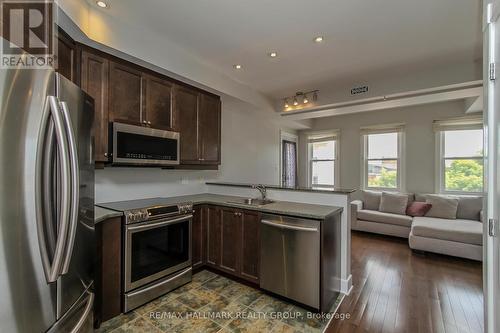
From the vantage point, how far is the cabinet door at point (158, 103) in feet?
8.70

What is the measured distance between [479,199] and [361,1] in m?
4.32

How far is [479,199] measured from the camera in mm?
4113

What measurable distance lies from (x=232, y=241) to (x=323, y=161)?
15.2 feet

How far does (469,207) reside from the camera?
4.21 meters

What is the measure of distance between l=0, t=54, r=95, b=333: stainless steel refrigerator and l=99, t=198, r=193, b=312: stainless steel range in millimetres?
930

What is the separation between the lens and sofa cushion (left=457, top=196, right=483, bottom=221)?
4.13m

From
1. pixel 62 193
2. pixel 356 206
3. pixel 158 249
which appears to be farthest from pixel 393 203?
pixel 62 193

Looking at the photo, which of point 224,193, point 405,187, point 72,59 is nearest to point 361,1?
point 72,59

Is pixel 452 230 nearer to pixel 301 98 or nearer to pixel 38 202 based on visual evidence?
pixel 301 98

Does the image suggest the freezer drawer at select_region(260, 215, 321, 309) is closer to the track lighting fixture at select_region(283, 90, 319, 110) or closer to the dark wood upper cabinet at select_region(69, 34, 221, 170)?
Answer: the dark wood upper cabinet at select_region(69, 34, 221, 170)

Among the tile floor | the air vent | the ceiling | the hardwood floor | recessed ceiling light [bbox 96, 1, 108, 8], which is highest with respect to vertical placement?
recessed ceiling light [bbox 96, 1, 108, 8]

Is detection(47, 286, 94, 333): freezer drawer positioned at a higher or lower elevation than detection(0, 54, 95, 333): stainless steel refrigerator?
lower

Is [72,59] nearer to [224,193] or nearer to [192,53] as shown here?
[192,53]

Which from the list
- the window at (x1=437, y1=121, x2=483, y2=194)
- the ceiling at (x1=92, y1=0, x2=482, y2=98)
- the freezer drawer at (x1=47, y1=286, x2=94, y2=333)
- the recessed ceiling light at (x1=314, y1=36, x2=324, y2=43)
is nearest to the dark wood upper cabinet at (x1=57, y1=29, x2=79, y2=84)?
the ceiling at (x1=92, y1=0, x2=482, y2=98)
